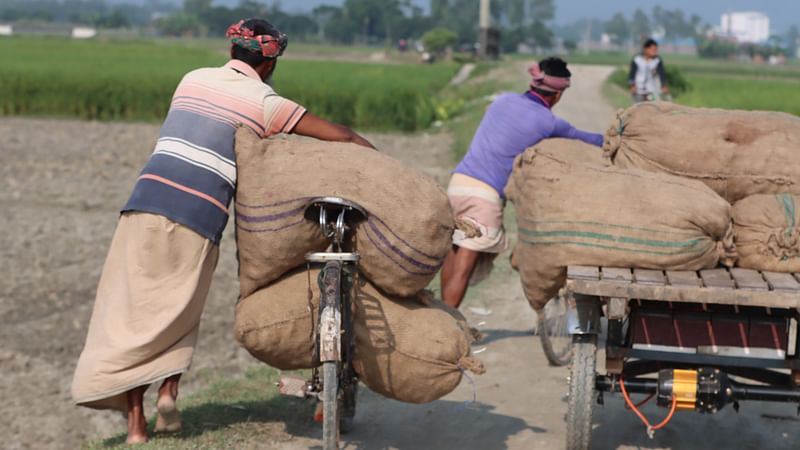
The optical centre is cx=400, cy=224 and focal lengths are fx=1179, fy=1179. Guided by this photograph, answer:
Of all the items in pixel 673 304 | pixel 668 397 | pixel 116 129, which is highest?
pixel 673 304

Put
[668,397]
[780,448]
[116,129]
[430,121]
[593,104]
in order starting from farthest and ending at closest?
1. [593,104]
2. [430,121]
3. [116,129]
4. [780,448]
5. [668,397]

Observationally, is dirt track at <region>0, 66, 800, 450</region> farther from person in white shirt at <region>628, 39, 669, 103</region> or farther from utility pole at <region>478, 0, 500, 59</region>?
utility pole at <region>478, 0, 500, 59</region>

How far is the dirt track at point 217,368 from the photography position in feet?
18.6

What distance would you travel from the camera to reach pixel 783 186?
5.04 metres

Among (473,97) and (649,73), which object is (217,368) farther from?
(473,97)

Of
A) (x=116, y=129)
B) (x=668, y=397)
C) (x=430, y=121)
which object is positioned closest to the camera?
(x=668, y=397)

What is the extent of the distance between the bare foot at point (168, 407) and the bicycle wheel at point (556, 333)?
101 inches

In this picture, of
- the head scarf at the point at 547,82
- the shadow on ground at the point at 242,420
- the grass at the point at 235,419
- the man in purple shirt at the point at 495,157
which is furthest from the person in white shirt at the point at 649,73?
the shadow on ground at the point at 242,420

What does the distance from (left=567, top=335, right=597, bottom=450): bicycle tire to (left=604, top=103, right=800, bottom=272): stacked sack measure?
2.39ft

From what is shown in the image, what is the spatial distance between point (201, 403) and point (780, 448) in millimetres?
2893

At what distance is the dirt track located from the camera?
18.6 feet

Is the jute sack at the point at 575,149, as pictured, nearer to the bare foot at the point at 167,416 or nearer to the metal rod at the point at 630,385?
the metal rod at the point at 630,385

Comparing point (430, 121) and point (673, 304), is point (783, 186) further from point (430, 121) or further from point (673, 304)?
point (430, 121)

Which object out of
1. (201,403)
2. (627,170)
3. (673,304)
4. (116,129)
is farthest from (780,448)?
(116,129)
